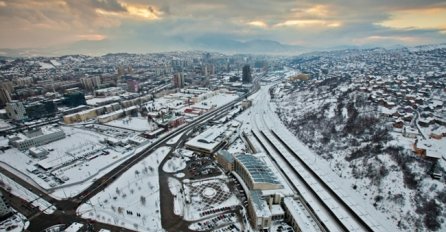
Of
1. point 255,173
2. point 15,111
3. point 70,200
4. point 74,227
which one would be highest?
point 15,111

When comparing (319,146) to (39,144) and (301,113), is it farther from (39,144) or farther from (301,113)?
(39,144)

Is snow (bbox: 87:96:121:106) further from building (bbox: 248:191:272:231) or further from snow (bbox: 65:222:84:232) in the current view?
building (bbox: 248:191:272:231)

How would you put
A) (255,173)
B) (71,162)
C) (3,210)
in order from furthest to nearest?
1. (71,162)
2. (255,173)
3. (3,210)

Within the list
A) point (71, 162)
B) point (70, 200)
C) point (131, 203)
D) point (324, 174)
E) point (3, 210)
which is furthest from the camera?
point (71, 162)

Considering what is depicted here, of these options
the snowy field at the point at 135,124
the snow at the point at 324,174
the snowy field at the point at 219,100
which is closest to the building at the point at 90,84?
the snowy field at the point at 135,124

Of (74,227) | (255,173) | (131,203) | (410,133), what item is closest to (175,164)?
(131,203)

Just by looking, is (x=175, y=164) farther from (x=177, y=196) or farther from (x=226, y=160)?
(x=226, y=160)
